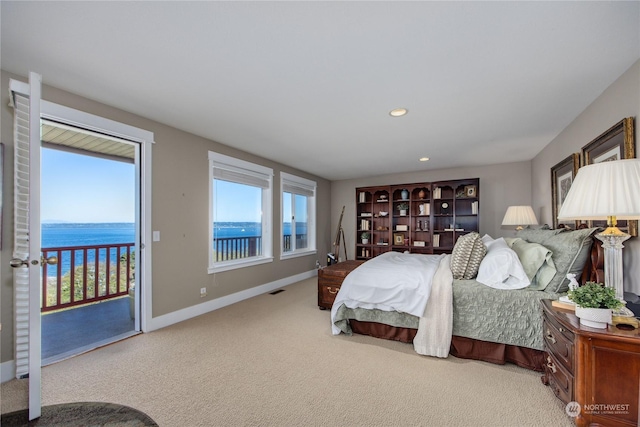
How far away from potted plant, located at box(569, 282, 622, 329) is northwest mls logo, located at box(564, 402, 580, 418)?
18.6 inches

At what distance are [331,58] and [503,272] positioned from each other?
225 centimetres

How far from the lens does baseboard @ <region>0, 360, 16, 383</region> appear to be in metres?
1.99

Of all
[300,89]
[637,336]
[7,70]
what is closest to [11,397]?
[7,70]

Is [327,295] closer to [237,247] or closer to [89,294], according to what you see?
[237,247]

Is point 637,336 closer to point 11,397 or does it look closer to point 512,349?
point 512,349

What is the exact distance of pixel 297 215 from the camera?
19.1ft

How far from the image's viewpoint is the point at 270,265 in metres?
4.79

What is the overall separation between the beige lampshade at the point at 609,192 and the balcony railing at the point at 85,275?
18.1 feet

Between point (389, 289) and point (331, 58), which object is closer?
point (331, 58)

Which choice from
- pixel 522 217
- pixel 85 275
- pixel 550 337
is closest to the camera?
pixel 550 337

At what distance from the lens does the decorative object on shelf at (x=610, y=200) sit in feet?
4.39

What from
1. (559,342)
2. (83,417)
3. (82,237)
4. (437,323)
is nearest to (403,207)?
(437,323)

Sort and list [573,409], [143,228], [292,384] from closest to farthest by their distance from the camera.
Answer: [573,409] < [292,384] < [143,228]

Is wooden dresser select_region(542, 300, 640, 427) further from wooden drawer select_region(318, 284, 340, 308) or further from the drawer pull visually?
wooden drawer select_region(318, 284, 340, 308)
